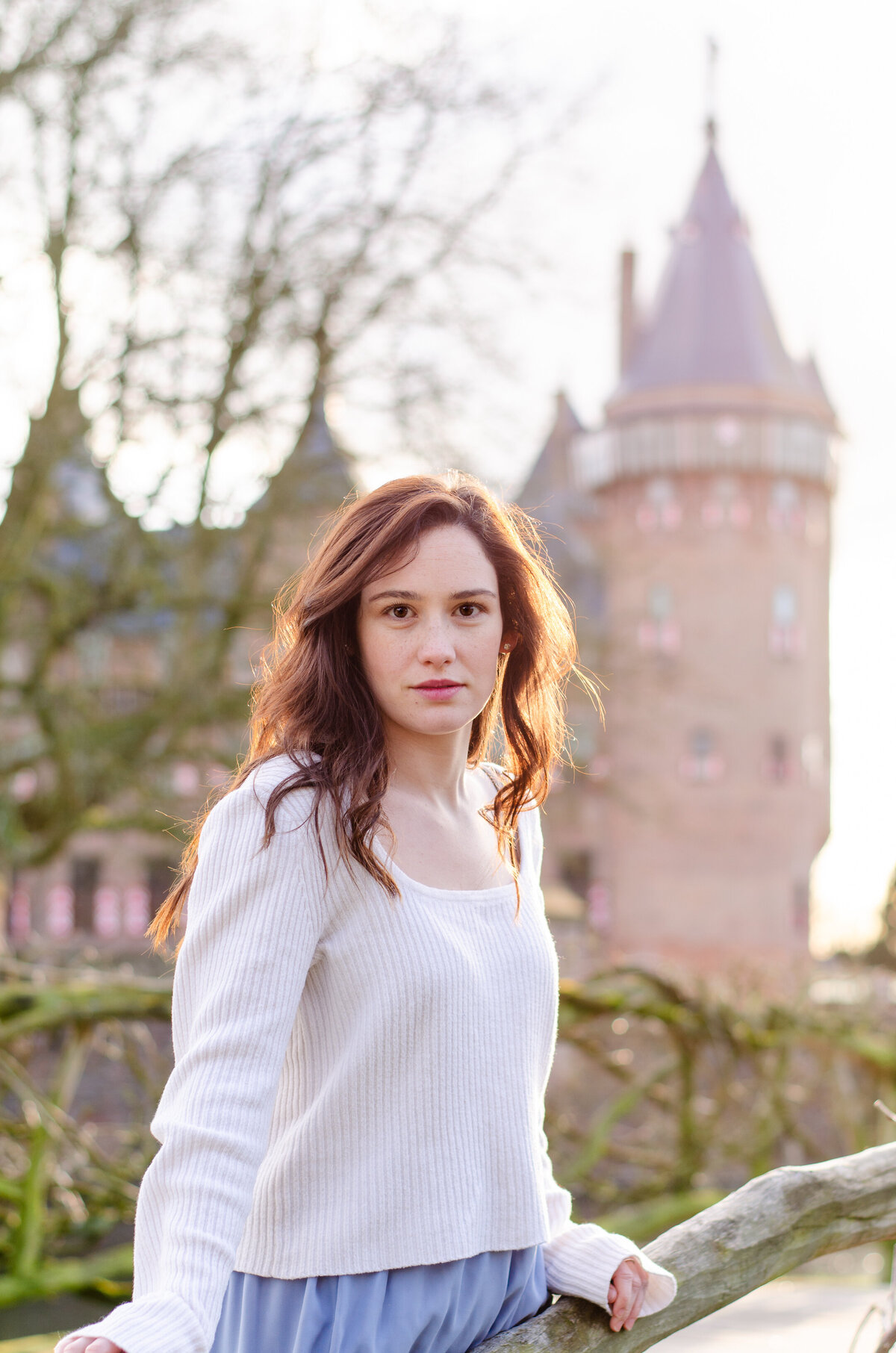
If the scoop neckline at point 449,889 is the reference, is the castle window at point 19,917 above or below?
below

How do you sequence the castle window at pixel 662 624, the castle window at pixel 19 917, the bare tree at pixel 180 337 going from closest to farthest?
the bare tree at pixel 180 337
the castle window at pixel 19 917
the castle window at pixel 662 624

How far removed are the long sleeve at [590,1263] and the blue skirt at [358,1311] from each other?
0.49 ft

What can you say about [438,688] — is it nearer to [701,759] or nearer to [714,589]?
[701,759]

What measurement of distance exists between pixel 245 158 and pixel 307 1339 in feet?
35.4

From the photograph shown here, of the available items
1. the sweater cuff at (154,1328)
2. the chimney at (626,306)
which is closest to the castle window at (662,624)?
the chimney at (626,306)

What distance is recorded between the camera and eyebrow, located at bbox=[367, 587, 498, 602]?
5.55ft

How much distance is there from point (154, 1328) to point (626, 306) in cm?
3237

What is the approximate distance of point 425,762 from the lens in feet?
5.80

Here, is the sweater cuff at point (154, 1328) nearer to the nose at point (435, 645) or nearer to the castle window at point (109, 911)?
the nose at point (435, 645)

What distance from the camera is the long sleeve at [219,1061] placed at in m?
1.32

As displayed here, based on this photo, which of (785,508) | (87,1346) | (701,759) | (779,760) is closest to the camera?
(87,1346)

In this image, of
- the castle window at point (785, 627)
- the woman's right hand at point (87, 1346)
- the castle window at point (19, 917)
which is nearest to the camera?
the woman's right hand at point (87, 1346)

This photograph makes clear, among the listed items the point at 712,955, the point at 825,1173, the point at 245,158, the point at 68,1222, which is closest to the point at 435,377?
the point at 245,158

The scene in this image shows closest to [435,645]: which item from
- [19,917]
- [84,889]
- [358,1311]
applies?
[358,1311]
